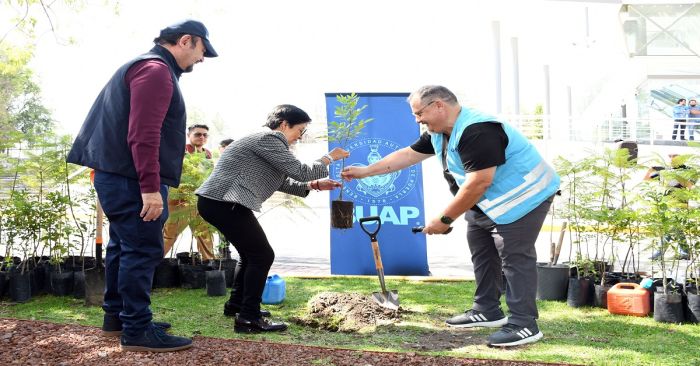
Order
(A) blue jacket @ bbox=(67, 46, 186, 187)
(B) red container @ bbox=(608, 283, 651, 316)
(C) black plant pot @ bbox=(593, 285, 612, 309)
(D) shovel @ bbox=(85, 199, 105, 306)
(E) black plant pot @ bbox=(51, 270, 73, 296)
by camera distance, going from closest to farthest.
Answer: (A) blue jacket @ bbox=(67, 46, 186, 187) → (B) red container @ bbox=(608, 283, 651, 316) → (C) black plant pot @ bbox=(593, 285, 612, 309) → (D) shovel @ bbox=(85, 199, 105, 306) → (E) black plant pot @ bbox=(51, 270, 73, 296)

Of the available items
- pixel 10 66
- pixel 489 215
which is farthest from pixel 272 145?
pixel 10 66

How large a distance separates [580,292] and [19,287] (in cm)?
452

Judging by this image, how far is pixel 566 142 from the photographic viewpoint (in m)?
20.1

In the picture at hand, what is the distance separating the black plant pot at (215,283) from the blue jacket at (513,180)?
2615mm

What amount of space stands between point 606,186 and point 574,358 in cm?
224

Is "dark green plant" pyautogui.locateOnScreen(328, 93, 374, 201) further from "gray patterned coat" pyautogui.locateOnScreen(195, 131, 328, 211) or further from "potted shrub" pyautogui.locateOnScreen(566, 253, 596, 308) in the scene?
"potted shrub" pyautogui.locateOnScreen(566, 253, 596, 308)

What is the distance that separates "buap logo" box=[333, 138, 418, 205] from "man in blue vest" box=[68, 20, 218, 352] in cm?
307

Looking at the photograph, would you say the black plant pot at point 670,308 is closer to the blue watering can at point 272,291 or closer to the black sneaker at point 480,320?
the black sneaker at point 480,320

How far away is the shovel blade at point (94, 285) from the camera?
5516mm

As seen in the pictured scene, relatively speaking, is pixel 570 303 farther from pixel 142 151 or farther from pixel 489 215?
pixel 142 151

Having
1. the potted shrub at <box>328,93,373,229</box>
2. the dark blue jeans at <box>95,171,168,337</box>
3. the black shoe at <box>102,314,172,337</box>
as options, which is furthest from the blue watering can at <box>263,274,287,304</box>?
the dark blue jeans at <box>95,171,168,337</box>

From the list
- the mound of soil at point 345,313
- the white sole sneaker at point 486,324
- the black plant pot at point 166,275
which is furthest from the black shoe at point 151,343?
the black plant pot at point 166,275

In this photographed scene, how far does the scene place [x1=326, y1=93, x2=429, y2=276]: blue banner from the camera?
700cm

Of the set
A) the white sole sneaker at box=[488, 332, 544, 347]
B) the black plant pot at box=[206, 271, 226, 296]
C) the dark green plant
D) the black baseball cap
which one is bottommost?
the white sole sneaker at box=[488, 332, 544, 347]
